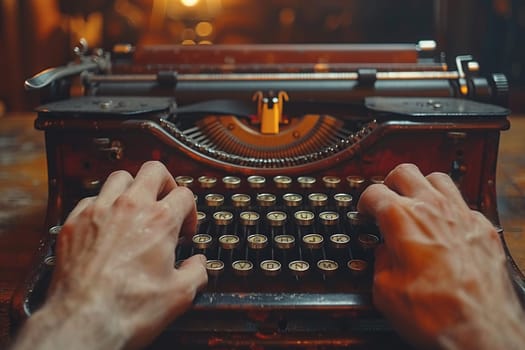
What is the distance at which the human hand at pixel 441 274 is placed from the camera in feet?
2.65

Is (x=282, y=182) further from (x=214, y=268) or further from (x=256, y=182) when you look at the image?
(x=214, y=268)

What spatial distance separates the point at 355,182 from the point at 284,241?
0.77ft

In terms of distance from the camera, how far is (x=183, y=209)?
39.6 inches

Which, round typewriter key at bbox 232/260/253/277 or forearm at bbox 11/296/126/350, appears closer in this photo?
forearm at bbox 11/296/126/350

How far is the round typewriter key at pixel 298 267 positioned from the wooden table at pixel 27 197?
0.53 m

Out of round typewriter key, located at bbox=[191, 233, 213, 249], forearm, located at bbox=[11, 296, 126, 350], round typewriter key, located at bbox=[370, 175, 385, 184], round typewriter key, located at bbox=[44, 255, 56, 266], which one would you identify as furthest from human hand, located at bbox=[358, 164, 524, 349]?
round typewriter key, located at bbox=[44, 255, 56, 266]

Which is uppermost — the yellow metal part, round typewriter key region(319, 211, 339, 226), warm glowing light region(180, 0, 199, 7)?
warm glowing light region(180, 0, 199, 7)

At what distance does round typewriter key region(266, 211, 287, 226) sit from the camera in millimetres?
1161

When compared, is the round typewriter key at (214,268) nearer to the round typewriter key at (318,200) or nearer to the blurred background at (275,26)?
the round typewriter key at (318,200)

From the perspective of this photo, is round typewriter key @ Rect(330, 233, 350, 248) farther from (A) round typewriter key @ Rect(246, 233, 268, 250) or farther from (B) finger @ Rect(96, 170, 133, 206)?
(B) finger @ Rect(96, 170, 133, 206)

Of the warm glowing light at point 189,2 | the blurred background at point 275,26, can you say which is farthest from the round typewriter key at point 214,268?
the blurred background at point 275,26

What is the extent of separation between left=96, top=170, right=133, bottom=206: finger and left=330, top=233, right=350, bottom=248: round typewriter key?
42 cm

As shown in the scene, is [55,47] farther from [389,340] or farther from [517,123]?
[389,340]

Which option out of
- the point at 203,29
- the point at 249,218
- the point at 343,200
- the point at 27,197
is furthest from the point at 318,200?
the point at 203,29
